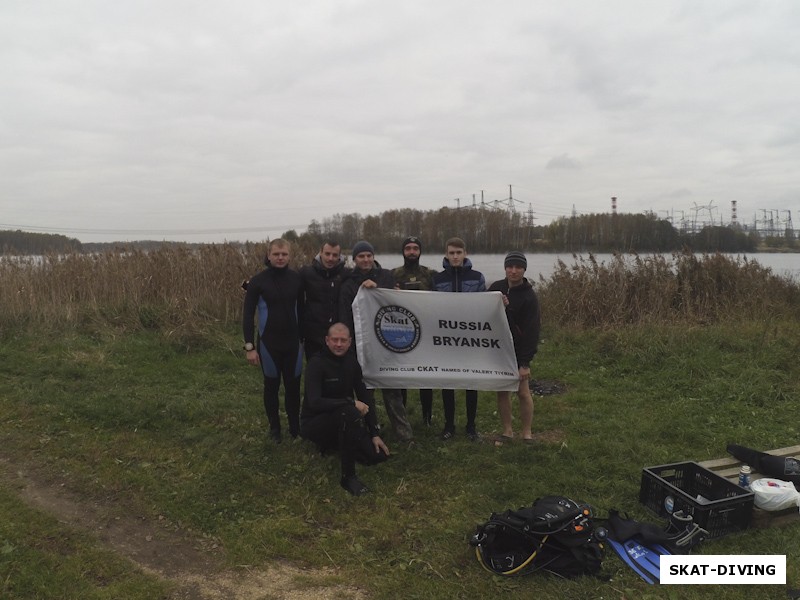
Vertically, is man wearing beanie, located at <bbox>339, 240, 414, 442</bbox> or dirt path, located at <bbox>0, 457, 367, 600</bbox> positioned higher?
man wearing beanie, located at <bbox>339, 240, 414, 442</bbox>

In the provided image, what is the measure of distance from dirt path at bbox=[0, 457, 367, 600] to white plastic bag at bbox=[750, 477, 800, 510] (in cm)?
298

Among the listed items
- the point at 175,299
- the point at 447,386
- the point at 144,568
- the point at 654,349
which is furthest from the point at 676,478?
the point at 175,299

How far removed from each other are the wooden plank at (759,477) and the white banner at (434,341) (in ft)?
6.05

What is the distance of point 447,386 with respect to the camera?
5.54 m

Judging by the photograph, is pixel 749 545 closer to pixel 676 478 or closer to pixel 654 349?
pixel 676 478

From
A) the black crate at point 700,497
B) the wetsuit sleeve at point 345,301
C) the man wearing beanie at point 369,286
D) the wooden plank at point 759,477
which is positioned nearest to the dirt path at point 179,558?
the man wearing beanie at point 369,286

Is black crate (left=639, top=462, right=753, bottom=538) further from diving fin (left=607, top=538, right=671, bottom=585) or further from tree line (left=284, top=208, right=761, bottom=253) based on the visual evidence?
tree line (left=284, top=208, right=761, bottom=253)

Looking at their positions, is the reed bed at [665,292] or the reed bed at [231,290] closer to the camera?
the reed bed at [231,290]

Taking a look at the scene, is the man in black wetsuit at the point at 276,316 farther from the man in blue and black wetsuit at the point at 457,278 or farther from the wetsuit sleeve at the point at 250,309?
the man in blue and black wetsuit at the point at 457,278

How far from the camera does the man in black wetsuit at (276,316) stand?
525 centimetres

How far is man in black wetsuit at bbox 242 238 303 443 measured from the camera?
525 centimetres

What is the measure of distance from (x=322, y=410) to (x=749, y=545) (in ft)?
11.0

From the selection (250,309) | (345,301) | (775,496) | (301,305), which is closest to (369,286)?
(345,301)

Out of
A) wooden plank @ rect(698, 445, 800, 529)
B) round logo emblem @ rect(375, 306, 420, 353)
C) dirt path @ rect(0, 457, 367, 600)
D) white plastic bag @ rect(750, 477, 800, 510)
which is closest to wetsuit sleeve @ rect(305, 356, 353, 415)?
round logo emblem @ rect(375, 306, 420, 353)
